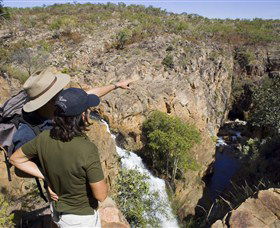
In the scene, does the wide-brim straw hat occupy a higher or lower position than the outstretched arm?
higher

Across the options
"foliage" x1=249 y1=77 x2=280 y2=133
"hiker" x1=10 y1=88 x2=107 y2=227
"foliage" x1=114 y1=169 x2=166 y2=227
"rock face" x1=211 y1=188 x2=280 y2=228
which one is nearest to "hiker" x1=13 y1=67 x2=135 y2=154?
"hiker" x1=10 y1=88 x2=107 y2=227

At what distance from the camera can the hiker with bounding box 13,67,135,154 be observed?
127 inches

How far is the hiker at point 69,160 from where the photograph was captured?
286cm

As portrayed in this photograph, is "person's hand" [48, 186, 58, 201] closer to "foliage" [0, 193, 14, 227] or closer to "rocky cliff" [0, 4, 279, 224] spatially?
"foliage" [0, 193, 14, 227]

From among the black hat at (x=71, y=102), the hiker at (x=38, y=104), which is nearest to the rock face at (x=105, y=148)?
Result: the hiker at (x=38, y=104)

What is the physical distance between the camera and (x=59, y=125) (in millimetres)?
2867

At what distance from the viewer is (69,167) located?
2.93 meters

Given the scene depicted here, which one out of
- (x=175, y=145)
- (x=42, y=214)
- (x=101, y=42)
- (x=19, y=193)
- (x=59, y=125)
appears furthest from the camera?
(x=101, y=42)

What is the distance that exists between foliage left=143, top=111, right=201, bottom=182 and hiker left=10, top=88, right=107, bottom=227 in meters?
16.5

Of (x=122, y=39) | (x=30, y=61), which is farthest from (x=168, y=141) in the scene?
(x=122, y=39)

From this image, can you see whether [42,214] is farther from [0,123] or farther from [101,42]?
[101,42]

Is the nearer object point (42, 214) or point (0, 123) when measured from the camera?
point (0, 123)

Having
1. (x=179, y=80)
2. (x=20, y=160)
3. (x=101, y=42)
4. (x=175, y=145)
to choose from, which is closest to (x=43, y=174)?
(x=20, y=160)

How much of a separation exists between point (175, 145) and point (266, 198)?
1353cm
